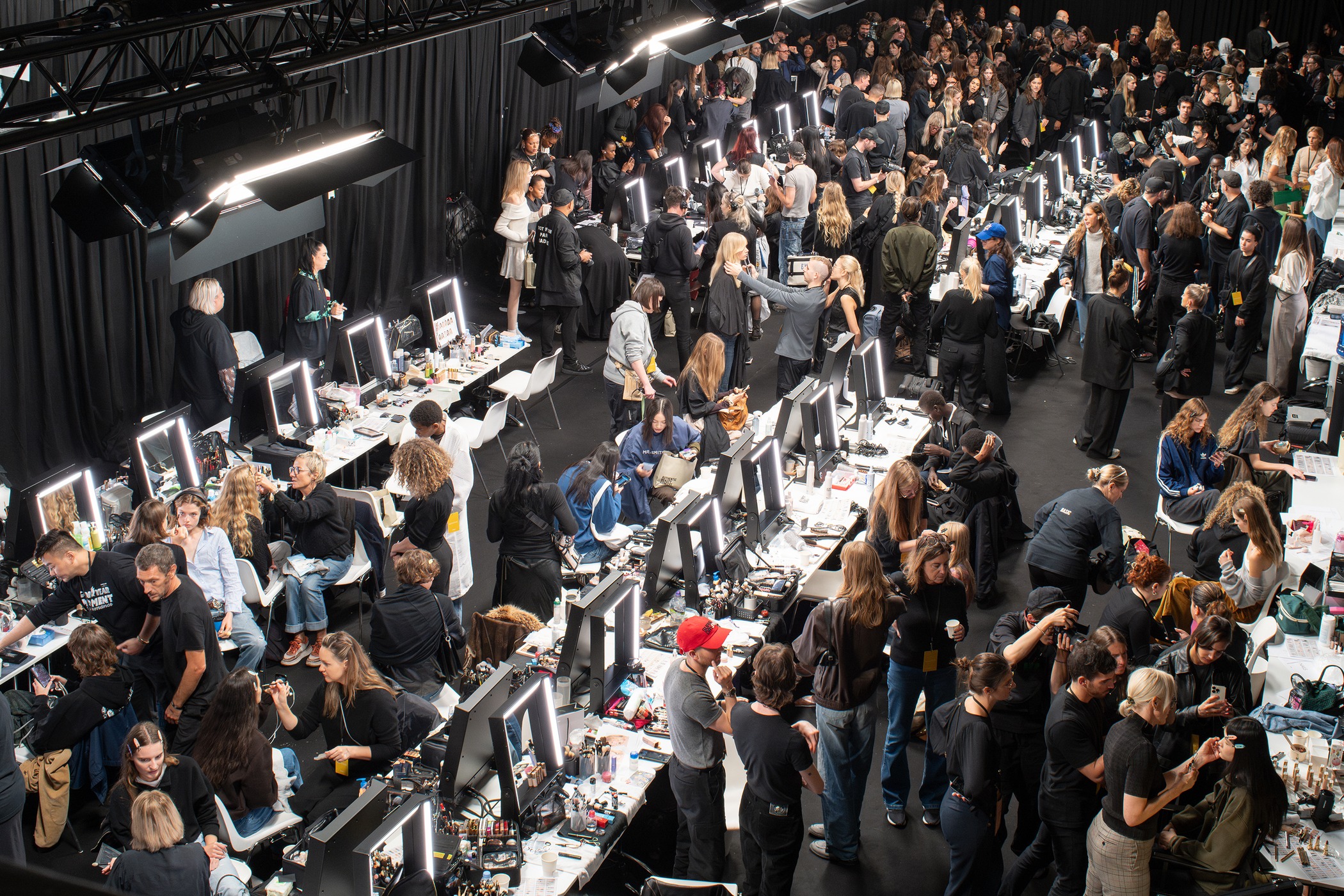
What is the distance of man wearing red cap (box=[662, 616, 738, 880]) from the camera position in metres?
4.96

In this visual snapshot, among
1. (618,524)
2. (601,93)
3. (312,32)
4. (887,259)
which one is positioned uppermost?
(312,32)

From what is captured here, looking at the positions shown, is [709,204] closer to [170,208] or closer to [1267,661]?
[170,208]

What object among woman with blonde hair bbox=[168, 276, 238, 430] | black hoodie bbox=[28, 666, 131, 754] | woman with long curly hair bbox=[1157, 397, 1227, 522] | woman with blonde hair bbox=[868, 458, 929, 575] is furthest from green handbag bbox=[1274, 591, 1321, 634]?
woman with blonde hair bbox=[168, 276, 238, 430]

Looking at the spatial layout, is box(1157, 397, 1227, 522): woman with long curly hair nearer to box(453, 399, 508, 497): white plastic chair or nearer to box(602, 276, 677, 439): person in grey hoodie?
box(602, 276, 677, 439): person in grey hoodie


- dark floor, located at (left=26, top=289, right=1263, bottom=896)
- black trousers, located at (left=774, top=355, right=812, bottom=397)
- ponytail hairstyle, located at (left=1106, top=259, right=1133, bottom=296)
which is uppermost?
ponytail hairstyle, located at (left=1106, top=259, right=1133, bottom=296)

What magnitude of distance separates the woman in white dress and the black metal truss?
6.75ft

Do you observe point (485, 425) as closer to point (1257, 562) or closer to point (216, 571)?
point (216, 571)

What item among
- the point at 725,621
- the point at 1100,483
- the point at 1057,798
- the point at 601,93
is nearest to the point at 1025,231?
the point at 601,93

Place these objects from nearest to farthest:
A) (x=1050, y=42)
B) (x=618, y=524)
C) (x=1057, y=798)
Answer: (x=1057, y=798) → (x=618, y=524) → (x=1050, y=42)

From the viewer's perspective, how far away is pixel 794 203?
12023 millimetres

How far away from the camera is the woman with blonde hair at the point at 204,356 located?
8523mm

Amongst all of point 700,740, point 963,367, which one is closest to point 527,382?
point 963,367

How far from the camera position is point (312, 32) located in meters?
7.00

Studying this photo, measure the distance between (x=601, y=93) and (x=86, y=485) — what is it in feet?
22.6
